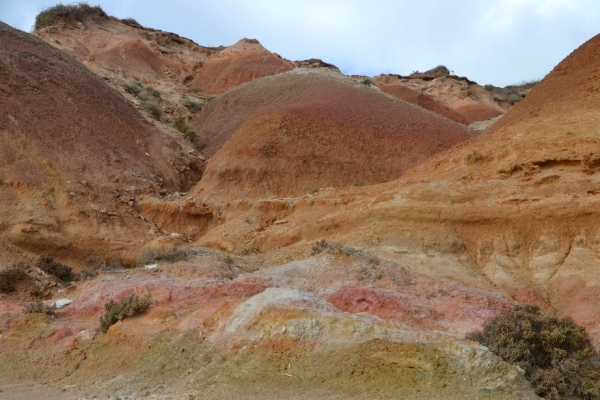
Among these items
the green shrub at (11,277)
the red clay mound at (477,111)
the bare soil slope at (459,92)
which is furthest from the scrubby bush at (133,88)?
the red clay mound at (477,111)

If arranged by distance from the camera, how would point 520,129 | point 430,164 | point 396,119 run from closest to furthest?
point 520,129 < point 430,164 < point 396,119

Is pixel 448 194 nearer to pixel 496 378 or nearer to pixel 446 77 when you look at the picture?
pixel 496 378

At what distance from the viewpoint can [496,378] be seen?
23.6 feet

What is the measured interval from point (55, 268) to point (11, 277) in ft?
→ 8.75

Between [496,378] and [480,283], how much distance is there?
4.68 meters

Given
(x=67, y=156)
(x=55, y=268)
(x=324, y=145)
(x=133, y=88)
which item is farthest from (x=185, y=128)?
(x=55, y=268)

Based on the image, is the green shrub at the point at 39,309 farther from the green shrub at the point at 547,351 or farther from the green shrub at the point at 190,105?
the green shrub at the point at 190,105

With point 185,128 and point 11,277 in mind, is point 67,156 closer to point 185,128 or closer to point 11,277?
point 11,277

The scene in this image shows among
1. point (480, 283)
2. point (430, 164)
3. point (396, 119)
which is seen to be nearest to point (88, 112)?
point (396, 119)

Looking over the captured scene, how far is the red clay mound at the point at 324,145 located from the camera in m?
23.6

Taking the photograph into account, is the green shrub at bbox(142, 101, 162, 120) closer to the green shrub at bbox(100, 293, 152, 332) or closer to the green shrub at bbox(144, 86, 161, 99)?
the green shrub at bbox(144, 86, 161, 99)

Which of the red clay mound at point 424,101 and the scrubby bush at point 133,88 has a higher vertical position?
the red clay mound at point 424,101

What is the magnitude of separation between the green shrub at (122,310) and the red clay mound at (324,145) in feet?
41.3

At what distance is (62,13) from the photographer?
42188 millimetres
